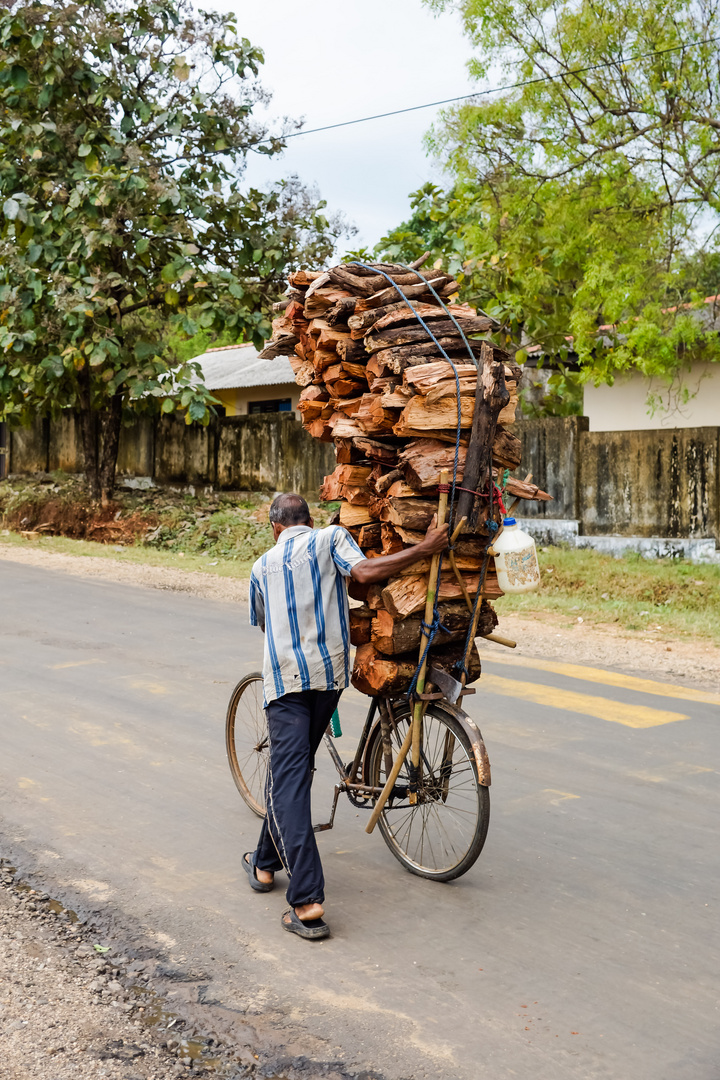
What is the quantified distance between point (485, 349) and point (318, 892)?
2393mm

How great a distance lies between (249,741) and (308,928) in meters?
1.46

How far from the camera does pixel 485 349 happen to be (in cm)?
477

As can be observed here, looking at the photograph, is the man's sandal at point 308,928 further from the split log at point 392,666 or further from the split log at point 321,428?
the split log at point 321,428

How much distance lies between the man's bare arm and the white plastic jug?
0.95ft

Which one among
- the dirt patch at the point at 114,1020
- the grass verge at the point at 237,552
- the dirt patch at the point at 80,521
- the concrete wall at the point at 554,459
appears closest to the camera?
the dirt patch at the point at 114,1020

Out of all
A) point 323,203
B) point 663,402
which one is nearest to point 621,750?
point 663,402

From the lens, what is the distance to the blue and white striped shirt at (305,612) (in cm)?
441

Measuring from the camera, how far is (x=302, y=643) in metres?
4.42

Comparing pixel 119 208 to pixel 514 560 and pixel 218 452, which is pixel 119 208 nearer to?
pixel 218 452

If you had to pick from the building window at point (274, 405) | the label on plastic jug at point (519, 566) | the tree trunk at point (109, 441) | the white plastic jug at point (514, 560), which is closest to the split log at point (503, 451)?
the white plastic jug at point (514, 560)

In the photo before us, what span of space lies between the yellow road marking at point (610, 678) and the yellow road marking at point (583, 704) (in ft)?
1.68

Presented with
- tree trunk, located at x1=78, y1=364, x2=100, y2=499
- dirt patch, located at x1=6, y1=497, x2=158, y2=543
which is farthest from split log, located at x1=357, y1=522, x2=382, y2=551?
tree trunk, located at x1=78, y1=364, x2=100, y2=499

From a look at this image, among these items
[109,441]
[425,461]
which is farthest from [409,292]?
[109,441]

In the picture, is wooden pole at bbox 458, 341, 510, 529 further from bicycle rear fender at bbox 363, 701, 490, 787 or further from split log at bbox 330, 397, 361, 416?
bicycle rear fender at bbox 363, 701, 490, 787
